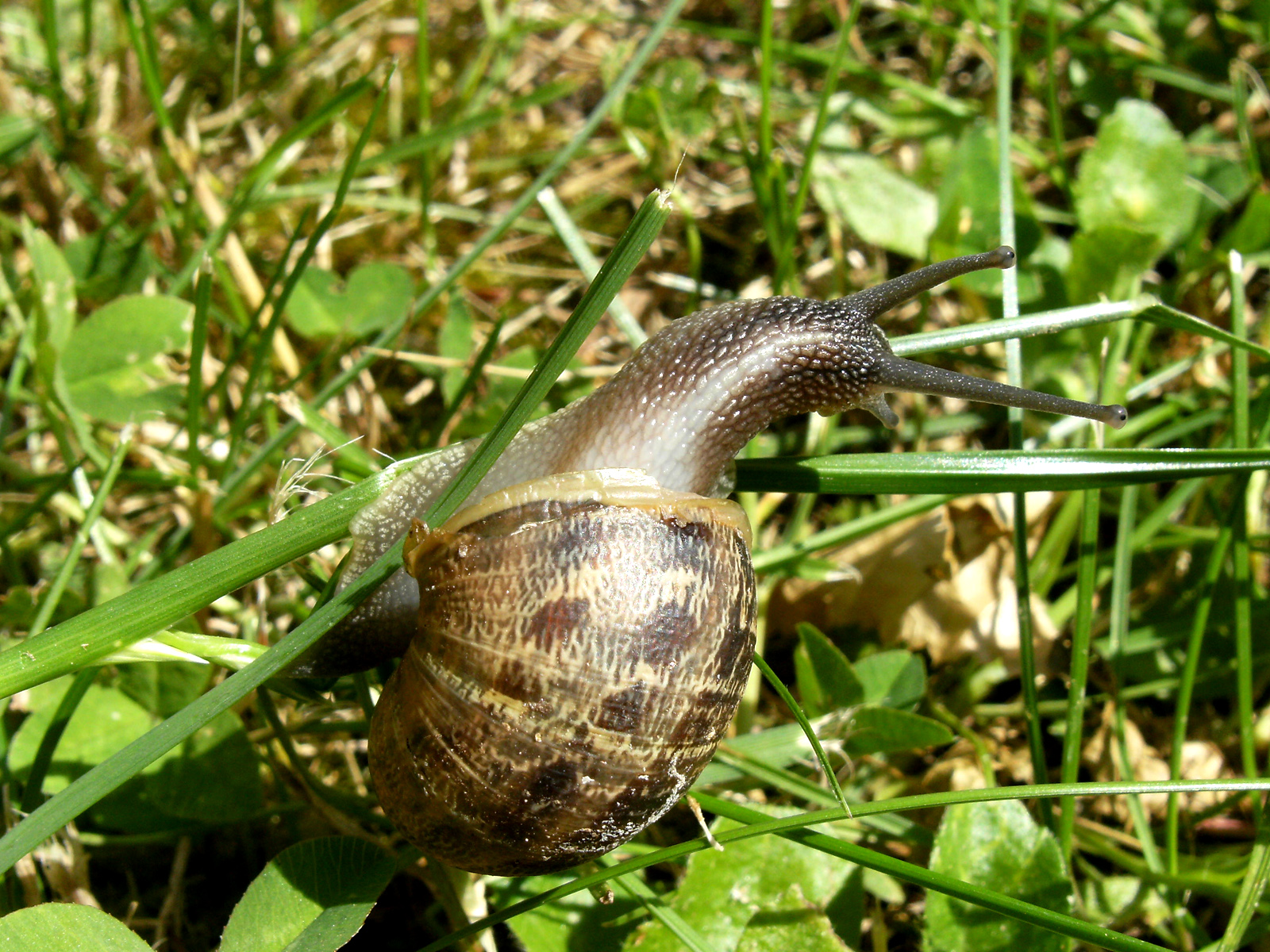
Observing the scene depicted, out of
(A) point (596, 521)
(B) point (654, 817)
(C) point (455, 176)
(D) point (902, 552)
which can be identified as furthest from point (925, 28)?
(B) point (654, 817)

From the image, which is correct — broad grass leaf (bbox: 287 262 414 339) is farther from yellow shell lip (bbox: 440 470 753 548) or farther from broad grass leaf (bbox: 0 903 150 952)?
broad grass leaf (bbox: 0 903 150 952)

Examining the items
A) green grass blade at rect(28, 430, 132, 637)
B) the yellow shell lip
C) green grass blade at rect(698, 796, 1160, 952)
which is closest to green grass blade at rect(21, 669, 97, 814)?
green grass blade at rect(28, 430, 132, 637)

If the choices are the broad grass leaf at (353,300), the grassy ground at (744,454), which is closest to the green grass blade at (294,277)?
the grassy ground at (744,454)

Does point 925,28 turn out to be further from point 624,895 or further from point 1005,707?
point 624,895

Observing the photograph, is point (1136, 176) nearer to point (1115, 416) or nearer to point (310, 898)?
point (1115, 416)

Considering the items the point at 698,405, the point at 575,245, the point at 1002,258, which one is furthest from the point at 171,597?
the point at 1002,258

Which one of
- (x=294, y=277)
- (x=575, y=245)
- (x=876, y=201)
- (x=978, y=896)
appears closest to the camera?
(x=978, y=896)

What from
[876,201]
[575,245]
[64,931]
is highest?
[575,245]

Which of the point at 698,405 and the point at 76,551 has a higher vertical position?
the point at 698,405
